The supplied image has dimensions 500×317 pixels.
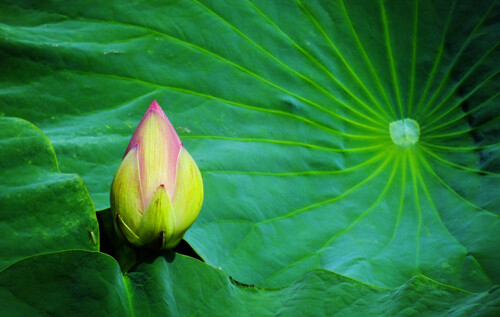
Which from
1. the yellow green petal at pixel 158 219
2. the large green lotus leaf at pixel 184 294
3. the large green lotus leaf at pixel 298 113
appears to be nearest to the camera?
the large green lotus leaf at pixel 184 294

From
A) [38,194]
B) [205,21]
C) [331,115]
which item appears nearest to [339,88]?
[331,115]

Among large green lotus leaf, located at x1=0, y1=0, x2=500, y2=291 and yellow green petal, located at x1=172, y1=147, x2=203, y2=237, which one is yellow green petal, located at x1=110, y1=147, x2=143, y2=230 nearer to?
yellow green petal, located at x1=172, y1=147, x2=203, y2=237

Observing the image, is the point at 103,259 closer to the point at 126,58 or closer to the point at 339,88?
the point at 126,58

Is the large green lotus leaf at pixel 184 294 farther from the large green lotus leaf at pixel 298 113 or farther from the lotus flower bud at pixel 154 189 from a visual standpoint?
the large green lotus leaf at pixel 298 113

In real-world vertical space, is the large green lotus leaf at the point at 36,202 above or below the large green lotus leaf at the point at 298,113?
below

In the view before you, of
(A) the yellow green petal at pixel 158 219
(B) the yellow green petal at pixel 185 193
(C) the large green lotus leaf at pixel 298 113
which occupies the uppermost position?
(C) the large green lotus leaf at pixel 298 113

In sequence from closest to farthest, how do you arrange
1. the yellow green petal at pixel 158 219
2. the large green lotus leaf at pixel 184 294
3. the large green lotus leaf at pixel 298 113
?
1. the large green lotus leaf at pixel 184 294
2. the yellow green petal at pixel 158 219
3. the large green lotus leaf at pixel 298 113

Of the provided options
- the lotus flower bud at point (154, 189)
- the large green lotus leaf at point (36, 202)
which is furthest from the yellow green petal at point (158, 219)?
the large green lotus leaf at point (36, 202)
